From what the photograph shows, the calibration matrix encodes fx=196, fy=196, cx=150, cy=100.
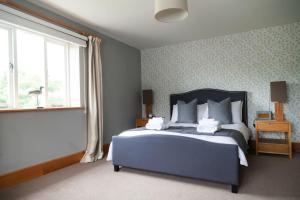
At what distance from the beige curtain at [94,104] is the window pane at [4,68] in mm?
1189

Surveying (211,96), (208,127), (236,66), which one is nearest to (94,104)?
(208,127)

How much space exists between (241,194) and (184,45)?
3.38 m

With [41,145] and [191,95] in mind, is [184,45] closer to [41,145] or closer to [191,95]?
[191,95]

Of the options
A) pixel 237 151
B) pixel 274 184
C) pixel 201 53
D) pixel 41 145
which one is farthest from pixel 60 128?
pixel 201 53

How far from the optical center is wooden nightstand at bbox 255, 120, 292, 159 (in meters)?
3.24

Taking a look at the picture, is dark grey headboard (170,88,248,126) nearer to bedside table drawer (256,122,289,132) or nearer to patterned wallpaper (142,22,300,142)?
patterned wallpaper (142,22,300,142)

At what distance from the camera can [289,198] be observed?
1955 millimetres

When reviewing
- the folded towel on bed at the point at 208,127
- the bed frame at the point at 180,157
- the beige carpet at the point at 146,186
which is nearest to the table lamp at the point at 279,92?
the beige carpet at the point at 146,186

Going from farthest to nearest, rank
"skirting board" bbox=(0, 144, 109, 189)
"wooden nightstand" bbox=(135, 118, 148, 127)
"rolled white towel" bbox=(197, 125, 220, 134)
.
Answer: "wooden nightstand" bbox=(135, 118, 148, 127) → "rolled white towel" bbox=(197, 125, 220, 134) → "skirting board" bbox=(0, 144, 109, 189)

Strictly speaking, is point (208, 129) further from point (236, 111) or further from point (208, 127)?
point (236, 111)

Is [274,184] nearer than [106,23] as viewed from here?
Yes

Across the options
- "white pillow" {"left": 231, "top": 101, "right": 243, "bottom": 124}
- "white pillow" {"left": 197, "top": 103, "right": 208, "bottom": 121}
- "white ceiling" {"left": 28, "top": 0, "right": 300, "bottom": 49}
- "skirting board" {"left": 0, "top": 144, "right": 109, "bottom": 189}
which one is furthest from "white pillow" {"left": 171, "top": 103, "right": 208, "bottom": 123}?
"skirting board" {"left": 0, "top": 144, "right": 109, "bottom": 189}

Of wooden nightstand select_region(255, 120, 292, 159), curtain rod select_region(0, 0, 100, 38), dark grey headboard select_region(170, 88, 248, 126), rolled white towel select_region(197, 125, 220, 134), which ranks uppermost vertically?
curtain rod select_region(0, 0, 100, 38)

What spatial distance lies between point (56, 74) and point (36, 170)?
148 centimetres
